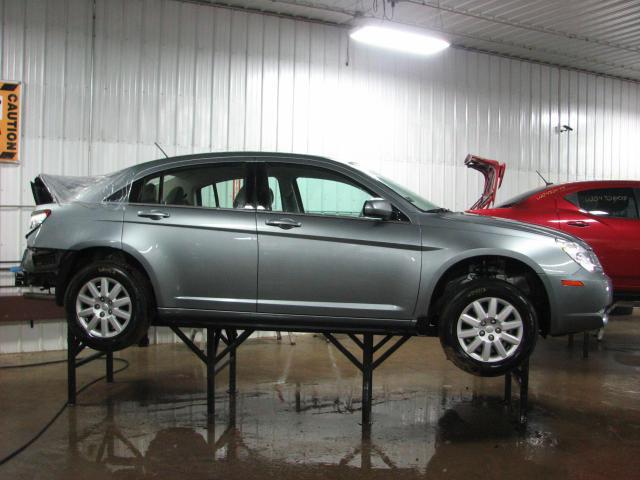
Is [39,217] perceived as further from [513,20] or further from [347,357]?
[513,20]

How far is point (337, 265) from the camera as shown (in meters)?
3.90

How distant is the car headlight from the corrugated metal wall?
497 cm

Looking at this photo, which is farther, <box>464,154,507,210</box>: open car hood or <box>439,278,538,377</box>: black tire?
<box>464,154,507,210</box>: open car hood

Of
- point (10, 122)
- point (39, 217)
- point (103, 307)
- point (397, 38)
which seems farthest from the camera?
point (397, 38)

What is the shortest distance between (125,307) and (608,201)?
4743mm

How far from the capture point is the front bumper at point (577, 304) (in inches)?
153

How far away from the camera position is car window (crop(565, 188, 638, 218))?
5910mm

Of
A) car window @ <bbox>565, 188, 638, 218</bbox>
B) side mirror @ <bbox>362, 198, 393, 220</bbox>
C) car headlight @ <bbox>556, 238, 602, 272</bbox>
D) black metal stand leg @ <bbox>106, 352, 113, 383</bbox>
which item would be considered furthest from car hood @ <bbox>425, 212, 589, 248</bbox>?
black metal stand leg @ <bbox>106, 352, 113, 383</bbox>

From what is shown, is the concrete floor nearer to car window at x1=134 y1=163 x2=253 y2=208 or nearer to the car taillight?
the car taillight

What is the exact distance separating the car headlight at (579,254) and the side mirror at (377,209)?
118 centimetres

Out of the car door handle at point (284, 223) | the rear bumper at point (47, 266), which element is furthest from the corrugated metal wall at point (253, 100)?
the car door handle at point (284, 223)

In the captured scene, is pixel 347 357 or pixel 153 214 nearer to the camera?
pixel 153 214

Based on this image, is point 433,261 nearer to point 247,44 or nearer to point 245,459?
point 245,459

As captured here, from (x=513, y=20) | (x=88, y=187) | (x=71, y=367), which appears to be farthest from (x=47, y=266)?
(x=513, y=20)
